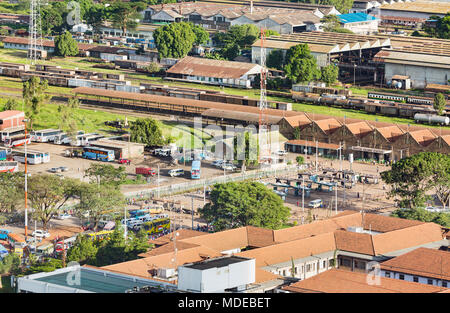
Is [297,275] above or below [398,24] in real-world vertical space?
below

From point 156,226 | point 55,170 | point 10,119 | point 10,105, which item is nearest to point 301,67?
point 10,105

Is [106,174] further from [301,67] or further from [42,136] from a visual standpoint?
[301,67]

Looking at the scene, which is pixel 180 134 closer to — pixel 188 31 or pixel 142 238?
pixel 142 238

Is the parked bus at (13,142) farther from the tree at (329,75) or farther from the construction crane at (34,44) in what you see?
the construction crane at (34,44)

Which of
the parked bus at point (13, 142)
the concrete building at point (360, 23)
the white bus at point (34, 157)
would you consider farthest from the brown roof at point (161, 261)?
the concrete building at point (360, 23)
